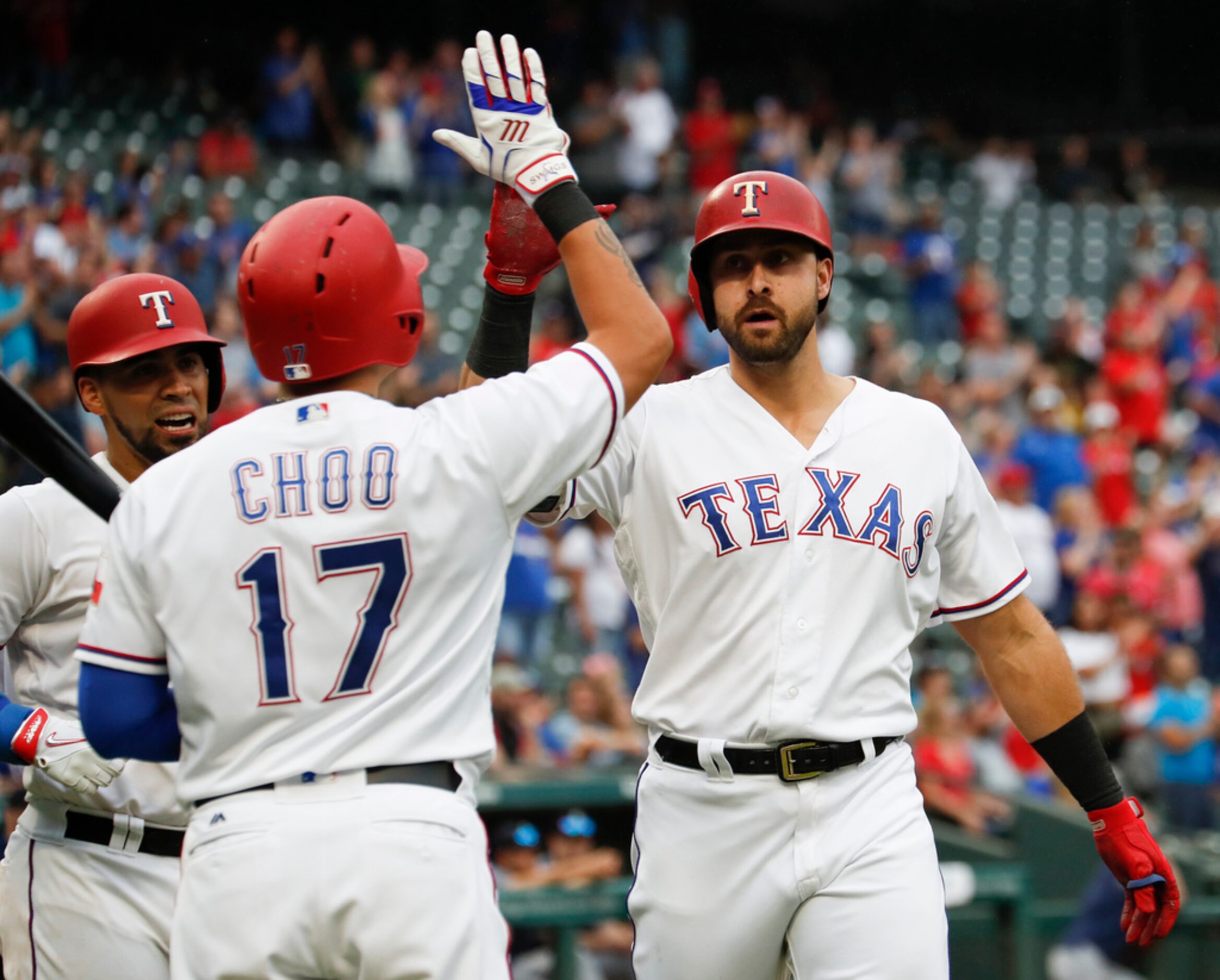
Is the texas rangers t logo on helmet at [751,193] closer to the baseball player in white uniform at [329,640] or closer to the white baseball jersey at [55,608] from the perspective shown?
the baseball player in white uniform at [329,640]

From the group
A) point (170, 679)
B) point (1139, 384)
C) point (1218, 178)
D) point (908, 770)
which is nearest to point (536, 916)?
point (908, 770)

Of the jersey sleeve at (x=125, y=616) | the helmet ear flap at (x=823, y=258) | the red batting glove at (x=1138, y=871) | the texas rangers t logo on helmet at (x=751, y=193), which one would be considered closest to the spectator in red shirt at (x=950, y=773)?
the red batting glove at (x=1138, y=871)

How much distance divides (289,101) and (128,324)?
1250 cm

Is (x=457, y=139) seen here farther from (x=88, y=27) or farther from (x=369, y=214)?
(x=88, y=27)

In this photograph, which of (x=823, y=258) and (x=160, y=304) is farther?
(x=823, y=258)

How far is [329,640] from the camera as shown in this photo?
8.39 ft

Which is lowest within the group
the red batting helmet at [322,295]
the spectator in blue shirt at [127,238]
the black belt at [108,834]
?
the black belt at [108,834]

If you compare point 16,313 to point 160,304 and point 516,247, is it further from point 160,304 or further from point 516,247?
point 516,247

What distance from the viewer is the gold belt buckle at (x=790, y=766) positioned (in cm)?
342

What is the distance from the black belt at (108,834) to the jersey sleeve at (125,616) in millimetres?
939

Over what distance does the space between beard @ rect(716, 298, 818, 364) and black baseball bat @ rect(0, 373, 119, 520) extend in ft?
4.74

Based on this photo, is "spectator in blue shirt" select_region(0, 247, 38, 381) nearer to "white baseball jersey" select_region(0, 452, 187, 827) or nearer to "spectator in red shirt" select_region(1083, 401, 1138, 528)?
"white baseball jersey" select_region(0, 452, 187, 827)

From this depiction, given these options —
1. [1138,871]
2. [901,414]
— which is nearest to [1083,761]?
[1138,871]

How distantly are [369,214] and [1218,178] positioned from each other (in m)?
22.3
